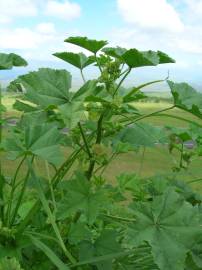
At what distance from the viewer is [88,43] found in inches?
45.2

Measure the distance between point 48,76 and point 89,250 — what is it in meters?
0.42

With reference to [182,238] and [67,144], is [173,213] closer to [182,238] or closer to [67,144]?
[182,238]

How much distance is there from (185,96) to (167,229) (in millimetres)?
342

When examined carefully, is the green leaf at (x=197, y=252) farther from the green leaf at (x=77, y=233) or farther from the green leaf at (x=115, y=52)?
the green leaf at (x=115, y=52)

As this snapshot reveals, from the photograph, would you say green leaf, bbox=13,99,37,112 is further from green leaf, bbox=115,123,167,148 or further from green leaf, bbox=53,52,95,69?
green leaf, bbox=115,123,167,148

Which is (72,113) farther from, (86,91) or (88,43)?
(88,43)

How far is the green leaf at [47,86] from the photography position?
3.52 feet

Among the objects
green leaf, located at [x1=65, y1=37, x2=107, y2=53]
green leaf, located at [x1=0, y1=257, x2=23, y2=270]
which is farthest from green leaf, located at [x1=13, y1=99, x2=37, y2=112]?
green leaf, located at [x1=0, y1=257, x2=23, y2=270]

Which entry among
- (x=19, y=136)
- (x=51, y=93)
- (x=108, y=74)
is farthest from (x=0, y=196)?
(x=108, y=74)

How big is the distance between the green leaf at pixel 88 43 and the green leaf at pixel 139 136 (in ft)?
0.70

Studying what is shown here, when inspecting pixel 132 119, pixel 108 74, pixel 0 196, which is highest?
pixel 108 74

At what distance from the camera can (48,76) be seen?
1140mm

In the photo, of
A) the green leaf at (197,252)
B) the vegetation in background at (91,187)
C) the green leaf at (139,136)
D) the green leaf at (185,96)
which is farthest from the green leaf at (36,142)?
the green leaf at (197,252)

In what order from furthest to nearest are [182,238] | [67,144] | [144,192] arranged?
[144,192] → [67,144] → [182,238]
